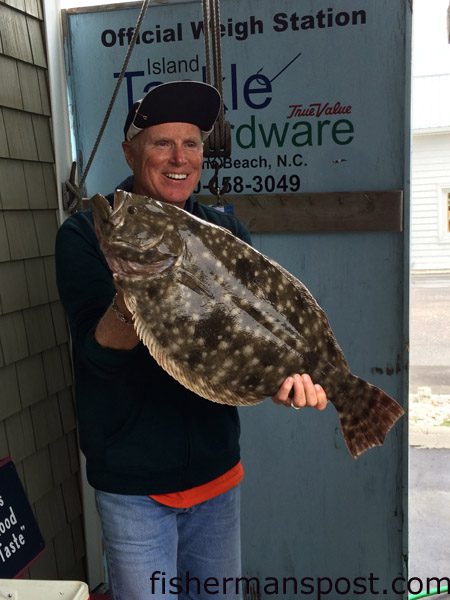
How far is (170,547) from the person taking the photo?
1892 millimetres

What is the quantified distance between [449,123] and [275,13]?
48.0 ft

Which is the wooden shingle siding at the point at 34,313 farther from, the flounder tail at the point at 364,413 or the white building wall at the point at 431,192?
the white building wall at the point at 431,192

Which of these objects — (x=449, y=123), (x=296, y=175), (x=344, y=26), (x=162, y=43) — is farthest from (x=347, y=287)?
(x=449, y=123)

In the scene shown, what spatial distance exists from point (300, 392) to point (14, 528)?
4.70ft

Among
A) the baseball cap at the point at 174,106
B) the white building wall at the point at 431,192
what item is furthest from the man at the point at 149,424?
the white building wall at the point at 431,192

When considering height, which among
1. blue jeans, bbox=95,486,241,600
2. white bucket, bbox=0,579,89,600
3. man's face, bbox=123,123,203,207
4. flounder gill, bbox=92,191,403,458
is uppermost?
man's face, bbox=123,123,203,207

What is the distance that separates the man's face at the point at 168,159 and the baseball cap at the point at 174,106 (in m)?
0.02

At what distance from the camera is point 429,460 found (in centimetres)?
514

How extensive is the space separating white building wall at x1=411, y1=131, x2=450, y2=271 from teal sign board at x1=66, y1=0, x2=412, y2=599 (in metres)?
14.4

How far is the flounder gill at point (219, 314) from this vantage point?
4.66 ft

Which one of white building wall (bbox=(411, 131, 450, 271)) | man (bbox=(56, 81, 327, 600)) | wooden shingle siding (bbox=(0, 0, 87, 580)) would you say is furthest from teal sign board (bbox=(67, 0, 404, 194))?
white building wall (bbox=(411, 131, 450, 271))

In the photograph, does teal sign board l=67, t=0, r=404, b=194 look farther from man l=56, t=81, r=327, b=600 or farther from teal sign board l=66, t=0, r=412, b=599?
man l=56, t=81, r=327, b=600

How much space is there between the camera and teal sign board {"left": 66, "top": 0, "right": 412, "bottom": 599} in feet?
9.07

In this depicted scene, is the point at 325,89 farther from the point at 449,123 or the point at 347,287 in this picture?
the point at 449,123
